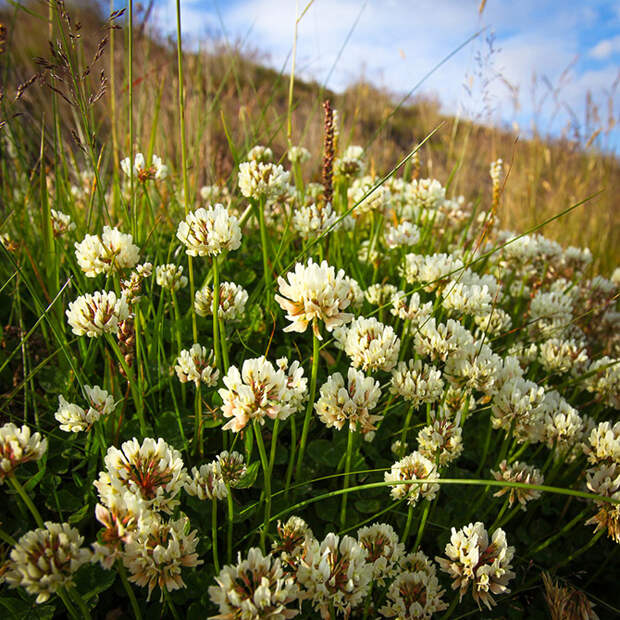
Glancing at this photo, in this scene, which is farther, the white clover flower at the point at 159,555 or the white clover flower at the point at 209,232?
the white clover flower at the point at 209,232

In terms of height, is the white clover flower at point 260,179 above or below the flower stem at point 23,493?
above

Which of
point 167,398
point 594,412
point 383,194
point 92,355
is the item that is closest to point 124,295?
point 92,355

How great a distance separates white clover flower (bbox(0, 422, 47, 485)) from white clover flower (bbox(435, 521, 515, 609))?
104cm

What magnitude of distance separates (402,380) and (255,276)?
1.27 meters

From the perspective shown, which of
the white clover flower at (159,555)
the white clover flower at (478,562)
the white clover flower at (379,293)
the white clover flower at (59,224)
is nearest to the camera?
the white clover flower at (159,555)

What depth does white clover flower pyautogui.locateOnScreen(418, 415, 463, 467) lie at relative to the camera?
4.66 feet

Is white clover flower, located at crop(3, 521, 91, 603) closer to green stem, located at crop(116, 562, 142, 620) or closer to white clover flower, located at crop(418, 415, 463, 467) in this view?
green stem, located at crop(116, 562, 142, 620)

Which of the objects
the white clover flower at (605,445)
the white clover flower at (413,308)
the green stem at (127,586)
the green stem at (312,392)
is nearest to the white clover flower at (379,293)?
the white clover flower at (413,308)

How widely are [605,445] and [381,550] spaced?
827 millimetres

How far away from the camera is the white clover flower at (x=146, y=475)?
1.01 m

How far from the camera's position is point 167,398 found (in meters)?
1.94

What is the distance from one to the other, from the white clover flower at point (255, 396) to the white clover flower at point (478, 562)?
1.99 feet

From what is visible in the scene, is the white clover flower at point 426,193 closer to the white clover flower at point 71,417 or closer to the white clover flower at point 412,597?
the white clover flower at point 412,597

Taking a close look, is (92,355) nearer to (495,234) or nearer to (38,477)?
(38,477)
